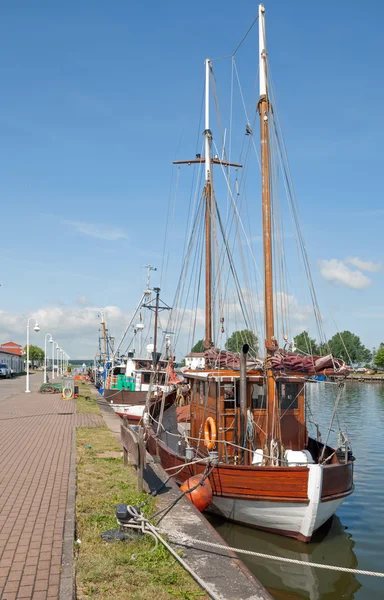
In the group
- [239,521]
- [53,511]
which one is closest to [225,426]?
[239,521]

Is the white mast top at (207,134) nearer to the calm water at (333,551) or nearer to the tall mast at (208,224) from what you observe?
the tall mast at (208,224)

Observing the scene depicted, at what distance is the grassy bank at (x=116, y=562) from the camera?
561 cm

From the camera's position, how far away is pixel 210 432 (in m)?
13.0

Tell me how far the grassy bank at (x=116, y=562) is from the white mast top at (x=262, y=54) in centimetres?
1013

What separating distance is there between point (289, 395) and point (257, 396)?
2.54 ft

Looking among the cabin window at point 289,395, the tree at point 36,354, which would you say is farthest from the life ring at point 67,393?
the tree at point 36,354

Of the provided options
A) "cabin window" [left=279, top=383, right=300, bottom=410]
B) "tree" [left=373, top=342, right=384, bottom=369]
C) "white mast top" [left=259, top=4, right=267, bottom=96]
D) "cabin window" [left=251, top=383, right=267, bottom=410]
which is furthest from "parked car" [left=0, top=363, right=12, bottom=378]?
"tree" [left=373, top=342, right=384, bottom=369]

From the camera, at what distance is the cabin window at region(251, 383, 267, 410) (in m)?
12.6

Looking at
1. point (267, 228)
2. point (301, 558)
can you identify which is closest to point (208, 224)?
point (267, 228)

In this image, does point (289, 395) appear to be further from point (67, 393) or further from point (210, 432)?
point (67, 393)

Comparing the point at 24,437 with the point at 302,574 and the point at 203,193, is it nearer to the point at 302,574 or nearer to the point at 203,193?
the point at 302,574

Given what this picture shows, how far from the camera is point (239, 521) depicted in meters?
11.4

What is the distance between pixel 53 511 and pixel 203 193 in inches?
696

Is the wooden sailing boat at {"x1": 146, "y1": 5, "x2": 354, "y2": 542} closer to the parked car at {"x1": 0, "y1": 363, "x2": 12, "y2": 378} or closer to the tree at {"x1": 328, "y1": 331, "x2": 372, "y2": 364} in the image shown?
the parked car at {"x1": 0, "y1": 363, "x2": 12, "y2": 378}
